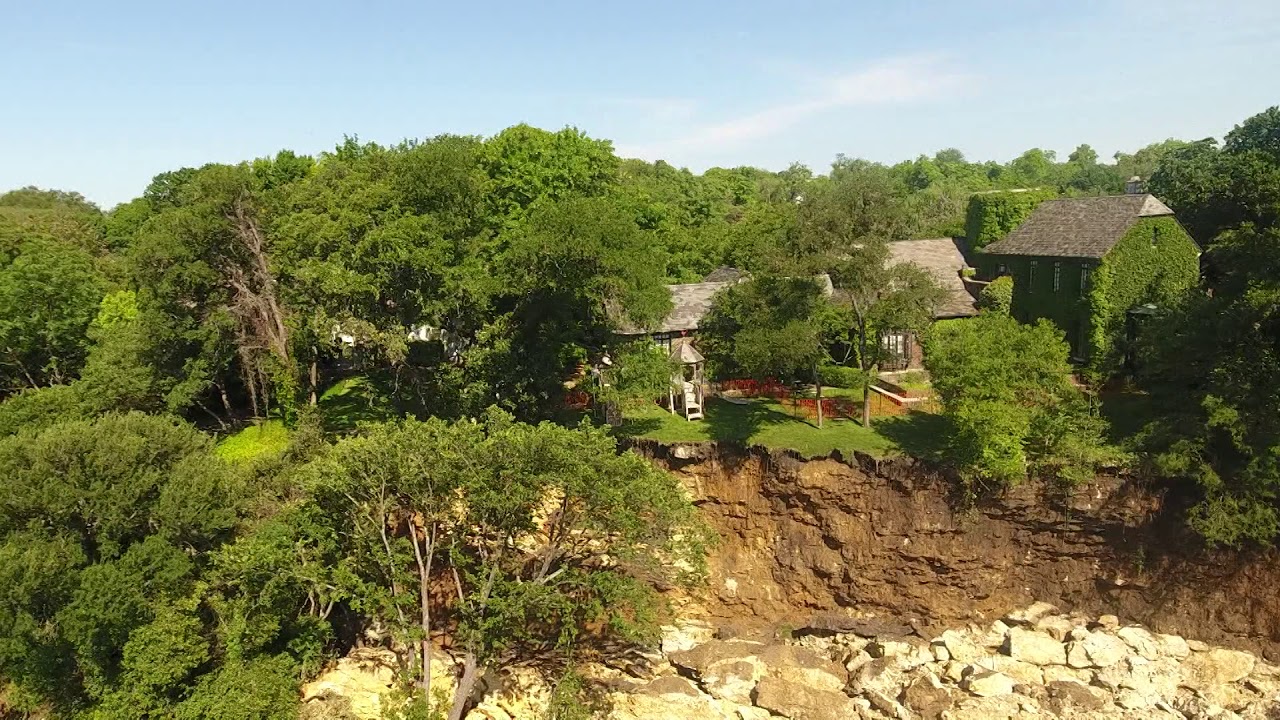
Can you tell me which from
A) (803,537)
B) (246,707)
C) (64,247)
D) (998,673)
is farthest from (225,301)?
(998,673)

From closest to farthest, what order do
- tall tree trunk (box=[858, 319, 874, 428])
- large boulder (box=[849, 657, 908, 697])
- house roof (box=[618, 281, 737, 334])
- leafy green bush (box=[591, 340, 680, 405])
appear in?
large boulder (box=[849, 657, 908, 697])
leafy green bush (box=[591, 340, 680, 405])
tall tree trunk (box=[858, 319, 874, 428])
house roof (box=[618, 281, 737, 334])

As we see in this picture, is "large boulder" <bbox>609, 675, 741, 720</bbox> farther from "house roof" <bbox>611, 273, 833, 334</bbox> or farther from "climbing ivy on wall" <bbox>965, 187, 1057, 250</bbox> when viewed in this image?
"climbing ivy on wall" <bbox>965, 187, 1057, 250</bbox>

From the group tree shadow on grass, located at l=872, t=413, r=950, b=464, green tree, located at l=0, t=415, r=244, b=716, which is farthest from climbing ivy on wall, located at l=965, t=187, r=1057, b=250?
green tree, located at l=0, t=415, r=244, b=716

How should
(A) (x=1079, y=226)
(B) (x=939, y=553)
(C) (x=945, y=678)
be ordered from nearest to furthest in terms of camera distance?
1. (C) (x=945, y=678)
2. (B) (x=939, y=553)
3. (A) (x=1079, y=226)

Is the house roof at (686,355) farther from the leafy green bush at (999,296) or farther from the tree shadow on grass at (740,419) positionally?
the leafy green bush at (999,296)

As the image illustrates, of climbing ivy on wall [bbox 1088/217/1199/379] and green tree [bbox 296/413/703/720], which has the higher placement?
climbing ivy on wall [bbox 1088/217/1199/379]

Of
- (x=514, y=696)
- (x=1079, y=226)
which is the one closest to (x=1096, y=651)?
(x=514, y=696)

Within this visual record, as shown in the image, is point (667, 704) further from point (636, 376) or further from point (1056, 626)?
point (1056, 626)
